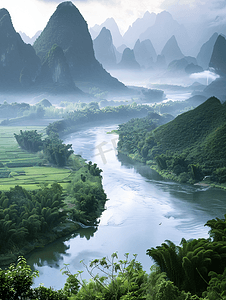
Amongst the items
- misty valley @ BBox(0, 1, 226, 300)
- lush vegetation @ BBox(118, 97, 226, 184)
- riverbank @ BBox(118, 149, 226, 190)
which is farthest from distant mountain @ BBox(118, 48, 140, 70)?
riverbank @ BBox(118, 149, 226, 190)

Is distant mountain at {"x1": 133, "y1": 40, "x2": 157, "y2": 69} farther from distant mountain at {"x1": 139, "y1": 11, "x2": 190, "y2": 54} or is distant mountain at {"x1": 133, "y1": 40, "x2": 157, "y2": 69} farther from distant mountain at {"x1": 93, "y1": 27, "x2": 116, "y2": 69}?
distant mountain at {"x1": 93, "y1": 27, "x2": 116, "y2": 69}

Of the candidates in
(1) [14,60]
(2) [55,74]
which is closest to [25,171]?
(1) [14,60]

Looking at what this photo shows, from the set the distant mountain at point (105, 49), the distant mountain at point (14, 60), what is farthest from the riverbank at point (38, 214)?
the distant mountain at point (105, 49)

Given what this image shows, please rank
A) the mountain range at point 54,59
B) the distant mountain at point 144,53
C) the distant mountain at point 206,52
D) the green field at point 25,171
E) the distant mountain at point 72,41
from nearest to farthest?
1. the green field at point 25,171
2. the mountain range at point 54,59
3. the distant mountain at point 72,41
4. the distant mountain at point 206,52
5. the distant mountain at point 144,53

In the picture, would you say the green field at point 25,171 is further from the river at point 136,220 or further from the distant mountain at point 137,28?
the distant mountain at point 137,28

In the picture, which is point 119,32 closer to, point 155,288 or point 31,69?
point 31,69

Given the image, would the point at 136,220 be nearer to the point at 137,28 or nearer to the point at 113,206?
the point at 113,206
